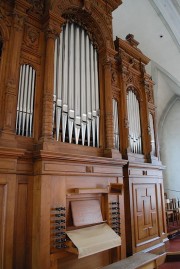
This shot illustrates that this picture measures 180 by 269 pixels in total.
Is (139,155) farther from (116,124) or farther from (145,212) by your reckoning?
(145,212)

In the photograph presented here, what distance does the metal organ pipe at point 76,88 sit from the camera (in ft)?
12.4

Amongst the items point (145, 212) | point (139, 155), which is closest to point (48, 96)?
point (139, 155)

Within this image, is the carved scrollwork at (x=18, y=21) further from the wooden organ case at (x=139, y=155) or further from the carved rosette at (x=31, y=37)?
the wooden organ case at (x=139, y=155)

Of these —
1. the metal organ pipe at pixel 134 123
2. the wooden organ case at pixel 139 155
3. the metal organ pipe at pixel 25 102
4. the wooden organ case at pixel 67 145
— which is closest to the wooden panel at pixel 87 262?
the wooden organ case at pixel 67 145

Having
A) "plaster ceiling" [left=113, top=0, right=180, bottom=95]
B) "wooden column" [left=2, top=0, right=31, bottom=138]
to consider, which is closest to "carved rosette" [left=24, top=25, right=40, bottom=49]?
"wooden column" [left=2, top=0, right=31, bottom=138]

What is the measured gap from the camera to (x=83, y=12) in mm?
4730

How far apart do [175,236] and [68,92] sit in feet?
17.3

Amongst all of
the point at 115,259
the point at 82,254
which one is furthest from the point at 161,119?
the point at 82,254

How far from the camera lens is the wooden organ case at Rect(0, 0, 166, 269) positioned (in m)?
3.07

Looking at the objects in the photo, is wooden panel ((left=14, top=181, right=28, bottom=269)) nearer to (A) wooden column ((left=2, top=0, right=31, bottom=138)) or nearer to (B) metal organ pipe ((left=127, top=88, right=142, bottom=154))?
(A) wooden column ((left=2, top=0, right=31, bottom=138))

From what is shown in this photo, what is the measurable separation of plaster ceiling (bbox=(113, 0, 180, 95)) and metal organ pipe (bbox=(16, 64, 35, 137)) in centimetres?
440

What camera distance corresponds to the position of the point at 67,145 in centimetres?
370

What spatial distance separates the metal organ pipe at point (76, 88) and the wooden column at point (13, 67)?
2.26 feet

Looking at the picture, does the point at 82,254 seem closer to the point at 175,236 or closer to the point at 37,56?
the point at 37,56
